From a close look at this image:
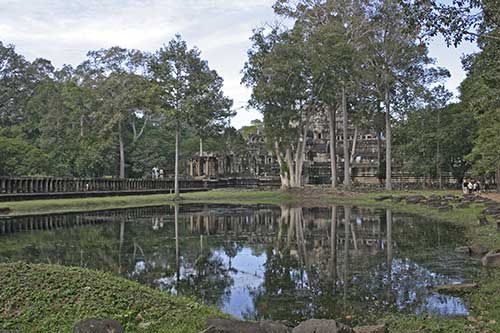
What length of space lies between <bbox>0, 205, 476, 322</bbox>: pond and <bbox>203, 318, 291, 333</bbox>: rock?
1.99 metres

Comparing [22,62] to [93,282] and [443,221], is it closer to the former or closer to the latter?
[443,221]

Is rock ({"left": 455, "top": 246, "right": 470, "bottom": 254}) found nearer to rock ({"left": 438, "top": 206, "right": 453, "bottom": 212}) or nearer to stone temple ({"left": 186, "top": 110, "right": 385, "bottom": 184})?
rock ({"left": 438, "top": 206, "right": 453, "bottom": 212})

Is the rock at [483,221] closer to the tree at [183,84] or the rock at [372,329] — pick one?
the rock at [372,329]

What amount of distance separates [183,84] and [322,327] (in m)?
34.4

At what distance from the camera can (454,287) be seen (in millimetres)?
9789

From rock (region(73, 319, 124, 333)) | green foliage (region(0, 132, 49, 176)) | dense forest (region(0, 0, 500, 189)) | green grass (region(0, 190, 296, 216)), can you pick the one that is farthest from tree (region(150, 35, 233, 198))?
rock (region(73, 319, 124, 333))

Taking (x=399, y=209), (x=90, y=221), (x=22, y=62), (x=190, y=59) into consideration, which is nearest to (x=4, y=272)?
(x=90, y=221)

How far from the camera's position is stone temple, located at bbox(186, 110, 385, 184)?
200 ft

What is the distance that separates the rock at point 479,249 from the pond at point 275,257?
0.60 metres

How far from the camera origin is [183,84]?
127ft

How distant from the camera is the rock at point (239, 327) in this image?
19.8 feet

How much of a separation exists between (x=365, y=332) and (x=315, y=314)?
1.98 metres

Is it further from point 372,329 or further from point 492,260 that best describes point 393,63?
point 372,329

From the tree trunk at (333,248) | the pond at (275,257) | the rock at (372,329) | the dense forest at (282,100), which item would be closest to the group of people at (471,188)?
the dense forest at (282,100)
